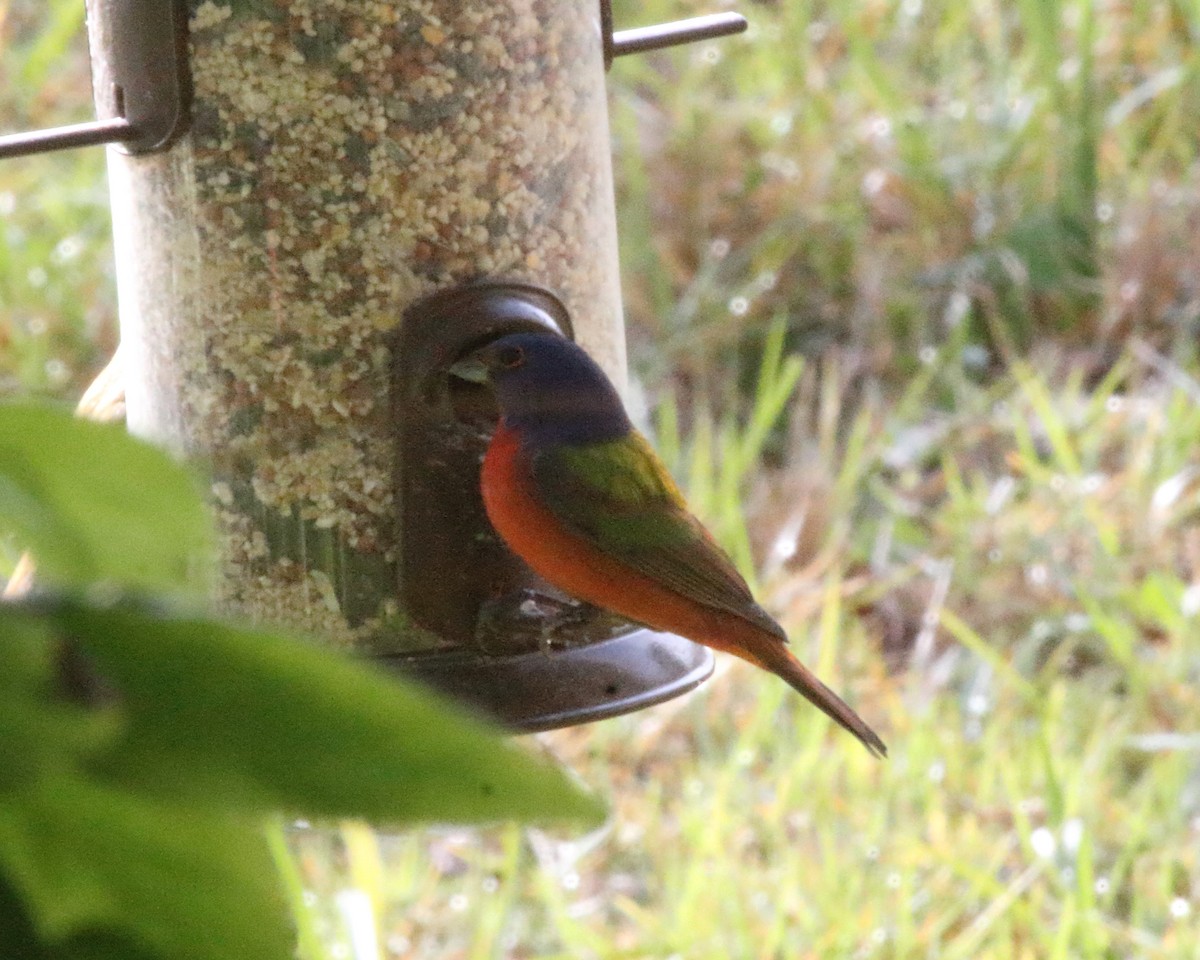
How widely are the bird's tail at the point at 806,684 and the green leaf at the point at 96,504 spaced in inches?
83.1

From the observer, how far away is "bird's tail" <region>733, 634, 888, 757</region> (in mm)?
2449

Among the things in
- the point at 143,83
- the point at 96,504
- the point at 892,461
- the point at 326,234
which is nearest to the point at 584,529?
the point at 326,234

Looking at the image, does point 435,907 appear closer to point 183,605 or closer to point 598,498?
point 598,498

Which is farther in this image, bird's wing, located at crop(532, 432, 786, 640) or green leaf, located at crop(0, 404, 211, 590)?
bird's wing, located at crop(532, 432, 786, 640)

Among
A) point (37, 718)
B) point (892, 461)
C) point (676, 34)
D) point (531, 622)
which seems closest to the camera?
point (37, 718)

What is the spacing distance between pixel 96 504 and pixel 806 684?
213cm

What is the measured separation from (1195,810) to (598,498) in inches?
82.4

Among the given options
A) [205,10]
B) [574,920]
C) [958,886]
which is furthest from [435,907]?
[205,10]

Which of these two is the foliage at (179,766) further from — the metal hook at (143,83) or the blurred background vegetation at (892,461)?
the blurred background vegetation at (892,461)

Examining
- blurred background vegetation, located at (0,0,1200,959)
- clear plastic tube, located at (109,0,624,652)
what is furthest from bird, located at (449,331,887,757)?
blurred background vegetation, located at (0,0,1200,959)

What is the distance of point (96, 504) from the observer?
1.24 feet

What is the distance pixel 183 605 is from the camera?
357mm

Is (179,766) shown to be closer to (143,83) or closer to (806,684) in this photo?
(806,684)

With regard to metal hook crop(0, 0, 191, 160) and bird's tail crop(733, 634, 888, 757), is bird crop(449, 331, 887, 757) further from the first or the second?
metal hook crop(0, 0, 191, 160)
